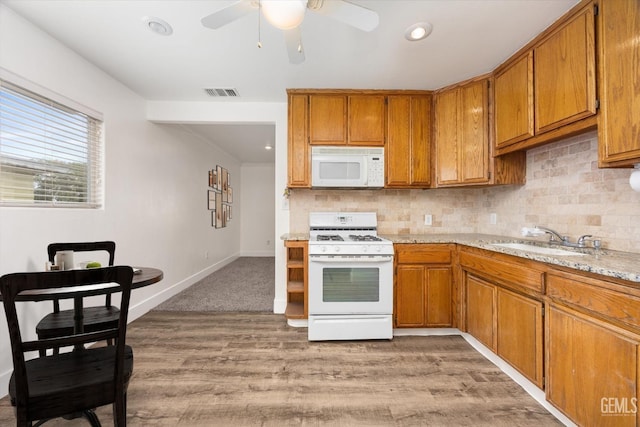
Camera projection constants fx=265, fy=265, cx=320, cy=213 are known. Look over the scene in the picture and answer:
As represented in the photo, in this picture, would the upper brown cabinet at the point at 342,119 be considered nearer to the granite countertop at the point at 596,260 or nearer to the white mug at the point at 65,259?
the granite countertop at the point at 596,260

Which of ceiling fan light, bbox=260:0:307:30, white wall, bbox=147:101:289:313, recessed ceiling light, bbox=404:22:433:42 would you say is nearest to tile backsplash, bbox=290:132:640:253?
white wall, bbox=147:101:289:313

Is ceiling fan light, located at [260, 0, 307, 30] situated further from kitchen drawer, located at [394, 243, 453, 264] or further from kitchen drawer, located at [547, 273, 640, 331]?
kitchen drawer, located at [394, 243, 453, 264]

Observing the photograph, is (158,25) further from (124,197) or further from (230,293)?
(230,293)

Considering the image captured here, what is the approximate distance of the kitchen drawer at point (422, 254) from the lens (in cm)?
249

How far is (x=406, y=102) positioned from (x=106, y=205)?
3.18m

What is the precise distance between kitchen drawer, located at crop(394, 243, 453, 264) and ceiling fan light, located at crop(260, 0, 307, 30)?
200 cm

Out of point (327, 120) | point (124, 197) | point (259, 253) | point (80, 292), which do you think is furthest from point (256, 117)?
point (259, 253)

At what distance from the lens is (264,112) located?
3125mm

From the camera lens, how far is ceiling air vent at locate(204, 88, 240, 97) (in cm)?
279

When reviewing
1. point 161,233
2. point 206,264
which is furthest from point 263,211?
point 161,233

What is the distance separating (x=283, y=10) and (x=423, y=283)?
2347mm

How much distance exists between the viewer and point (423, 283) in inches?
98.5

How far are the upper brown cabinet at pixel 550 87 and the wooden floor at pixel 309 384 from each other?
1.80m

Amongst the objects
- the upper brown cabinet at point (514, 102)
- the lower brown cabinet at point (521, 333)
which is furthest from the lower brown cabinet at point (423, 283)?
the upper brown cabinet at point (514, 102)
